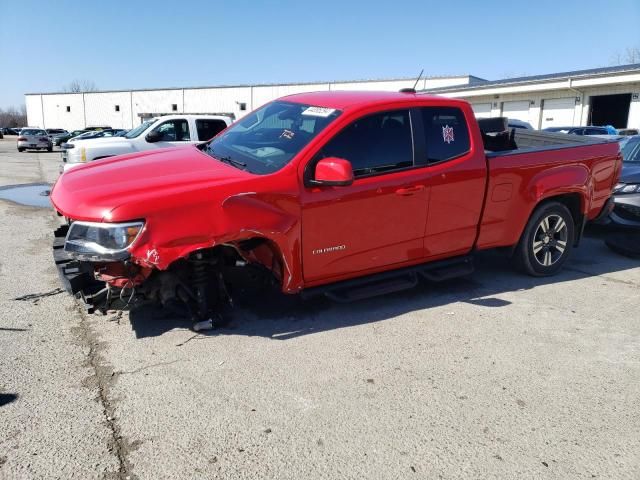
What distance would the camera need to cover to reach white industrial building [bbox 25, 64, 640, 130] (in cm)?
2416

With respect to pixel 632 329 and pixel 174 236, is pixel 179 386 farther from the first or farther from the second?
pixel 632 329

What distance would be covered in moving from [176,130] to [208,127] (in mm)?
733

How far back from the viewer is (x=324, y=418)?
9.66 feet

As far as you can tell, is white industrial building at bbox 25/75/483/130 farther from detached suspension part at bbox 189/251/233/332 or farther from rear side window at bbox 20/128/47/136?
detached suspension part at bbox 189/251/233/332

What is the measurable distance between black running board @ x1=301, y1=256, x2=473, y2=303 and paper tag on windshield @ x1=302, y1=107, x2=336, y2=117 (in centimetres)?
144

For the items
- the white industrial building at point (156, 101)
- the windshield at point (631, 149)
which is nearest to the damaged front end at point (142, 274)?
the windshield at point (631, 149)

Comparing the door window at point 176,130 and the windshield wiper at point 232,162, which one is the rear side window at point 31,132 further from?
the windshield wiper at point 232,162

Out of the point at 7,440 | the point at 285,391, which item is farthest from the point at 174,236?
the point at 7,440

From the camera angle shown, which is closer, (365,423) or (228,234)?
(365,423)

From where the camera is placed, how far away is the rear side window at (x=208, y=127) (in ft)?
37.9

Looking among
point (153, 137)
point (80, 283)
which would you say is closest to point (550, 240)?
point (80, 283)

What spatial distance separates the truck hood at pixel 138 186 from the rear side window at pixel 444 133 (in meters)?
1.74

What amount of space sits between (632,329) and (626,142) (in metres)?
5.39

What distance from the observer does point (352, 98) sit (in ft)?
14.7
